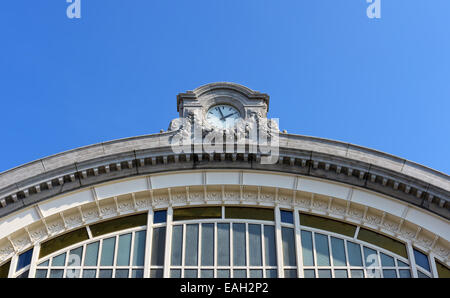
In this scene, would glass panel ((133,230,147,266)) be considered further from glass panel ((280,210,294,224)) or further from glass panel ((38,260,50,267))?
glass panel ((280,210,294,224))

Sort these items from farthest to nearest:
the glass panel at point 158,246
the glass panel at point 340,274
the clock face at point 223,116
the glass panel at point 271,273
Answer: the clock face at point 223,116, the glass panel at point 158,246, the glass panel at point 340,274, the glass panel at point 271,273

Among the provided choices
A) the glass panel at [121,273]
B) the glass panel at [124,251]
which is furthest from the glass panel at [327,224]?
the glass panel at [121,273]

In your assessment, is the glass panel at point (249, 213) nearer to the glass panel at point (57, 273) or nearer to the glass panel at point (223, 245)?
the glass panel at point (223, 245)

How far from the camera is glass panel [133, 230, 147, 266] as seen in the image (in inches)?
853

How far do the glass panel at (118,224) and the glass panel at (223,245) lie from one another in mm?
2342

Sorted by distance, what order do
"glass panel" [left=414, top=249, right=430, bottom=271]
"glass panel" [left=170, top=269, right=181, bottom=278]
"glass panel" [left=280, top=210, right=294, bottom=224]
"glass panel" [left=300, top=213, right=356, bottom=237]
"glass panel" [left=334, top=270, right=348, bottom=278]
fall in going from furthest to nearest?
"glass panel" [left=280, top=210, right=294, bottom=224], "glass panel" [left=300, top=213, right=356, bottom=237], "glass panel" [left=414, top=249, right=430, bottom=271], "glass panel" [left=334, top=270, right=348, bottom=278], "glass panel" [left=170, top=269, right=181, bottom=278]

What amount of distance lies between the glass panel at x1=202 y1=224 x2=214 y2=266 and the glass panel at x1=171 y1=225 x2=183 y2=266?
27.2 inches

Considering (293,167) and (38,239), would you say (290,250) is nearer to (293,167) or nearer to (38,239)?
(293,167)

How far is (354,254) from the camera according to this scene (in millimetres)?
22094

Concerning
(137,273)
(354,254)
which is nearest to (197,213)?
(137,273)

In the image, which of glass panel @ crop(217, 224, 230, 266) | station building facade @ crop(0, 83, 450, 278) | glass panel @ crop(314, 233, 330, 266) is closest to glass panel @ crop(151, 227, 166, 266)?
station building facade @ crop(0, 83, 450, 278)

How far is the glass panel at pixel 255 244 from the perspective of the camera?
21.8 metres

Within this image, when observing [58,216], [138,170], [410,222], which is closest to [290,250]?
[410,222]
